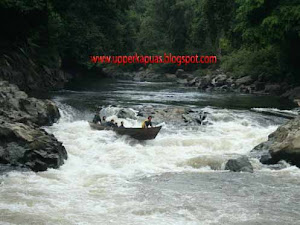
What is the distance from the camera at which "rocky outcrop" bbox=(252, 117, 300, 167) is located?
44.9 feet

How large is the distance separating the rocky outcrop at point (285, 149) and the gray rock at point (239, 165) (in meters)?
1.14

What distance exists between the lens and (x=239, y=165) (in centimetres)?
1308

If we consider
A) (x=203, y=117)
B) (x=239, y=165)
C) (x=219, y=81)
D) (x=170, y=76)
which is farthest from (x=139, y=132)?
(x=170, y=76)

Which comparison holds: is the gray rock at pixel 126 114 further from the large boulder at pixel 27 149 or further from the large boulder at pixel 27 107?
the large boulder at pixel 27 149

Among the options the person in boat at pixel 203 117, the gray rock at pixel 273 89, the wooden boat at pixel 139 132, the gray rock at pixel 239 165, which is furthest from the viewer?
the gray rock at pixel 273 89

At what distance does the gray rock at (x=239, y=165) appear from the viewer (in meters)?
13.0

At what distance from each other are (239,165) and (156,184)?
112 inches

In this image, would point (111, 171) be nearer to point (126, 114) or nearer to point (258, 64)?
point (126, 114)

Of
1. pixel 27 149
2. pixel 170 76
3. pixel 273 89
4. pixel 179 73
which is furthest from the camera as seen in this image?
pixel 179 73

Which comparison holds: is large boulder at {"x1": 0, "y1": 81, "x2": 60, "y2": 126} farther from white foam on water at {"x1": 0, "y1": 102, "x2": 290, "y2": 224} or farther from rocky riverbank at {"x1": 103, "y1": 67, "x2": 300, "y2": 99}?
rocky riverbank at {"x1": 103, "y1": 67, "x2": 300, "y2": 99}

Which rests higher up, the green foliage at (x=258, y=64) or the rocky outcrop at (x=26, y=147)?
the green foliage at (x=258, y=64)

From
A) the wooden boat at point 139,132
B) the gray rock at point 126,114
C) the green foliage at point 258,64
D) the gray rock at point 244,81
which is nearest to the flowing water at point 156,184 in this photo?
the wooden boat at point 139,132

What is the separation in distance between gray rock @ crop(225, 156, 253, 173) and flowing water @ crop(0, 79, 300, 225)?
25cm

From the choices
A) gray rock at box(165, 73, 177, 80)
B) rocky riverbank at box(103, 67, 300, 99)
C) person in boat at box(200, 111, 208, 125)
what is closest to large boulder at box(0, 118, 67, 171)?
person in boat at box(200, 111, 208, 125)
